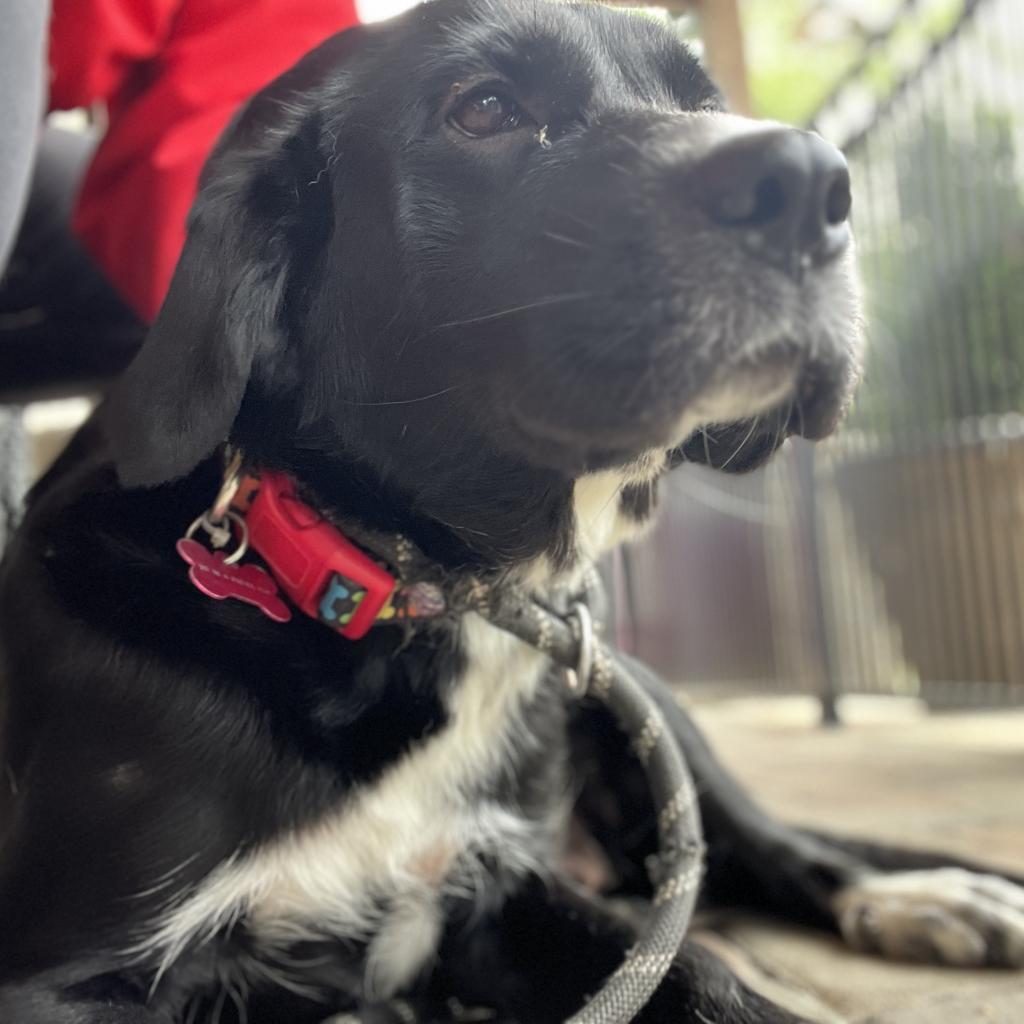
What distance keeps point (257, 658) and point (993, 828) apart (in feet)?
5.20

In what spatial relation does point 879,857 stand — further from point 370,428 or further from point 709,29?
point 709,29

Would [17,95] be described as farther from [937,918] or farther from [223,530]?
[937,918]

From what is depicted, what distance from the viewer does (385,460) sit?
1152 mm

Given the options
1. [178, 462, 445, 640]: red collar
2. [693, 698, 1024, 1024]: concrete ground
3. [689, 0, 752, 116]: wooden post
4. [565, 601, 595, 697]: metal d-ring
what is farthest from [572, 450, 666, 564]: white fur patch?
[689, 0, 752, 116]: wooden post

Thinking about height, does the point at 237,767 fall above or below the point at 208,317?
below

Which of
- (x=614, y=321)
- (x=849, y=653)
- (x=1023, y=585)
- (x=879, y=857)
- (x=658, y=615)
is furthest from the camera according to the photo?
(x=658, y=615)

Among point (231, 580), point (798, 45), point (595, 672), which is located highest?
point (231, 580)

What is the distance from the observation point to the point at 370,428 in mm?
1146

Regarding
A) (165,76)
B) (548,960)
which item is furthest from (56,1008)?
(165,76)

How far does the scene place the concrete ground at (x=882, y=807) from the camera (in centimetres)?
123

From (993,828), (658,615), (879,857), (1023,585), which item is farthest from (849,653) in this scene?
(879,857)

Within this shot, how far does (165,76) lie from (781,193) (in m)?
1.37

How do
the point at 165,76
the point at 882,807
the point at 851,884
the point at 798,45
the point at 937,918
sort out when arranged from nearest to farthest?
1. the point at 937,918
2. the point at 851,884
3. the point at 165,76
4. the point at 882,807
5. the point at 798,45

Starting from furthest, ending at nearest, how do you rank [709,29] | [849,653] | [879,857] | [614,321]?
[849,653] < [709,29] < [879,857] < [614,321]
